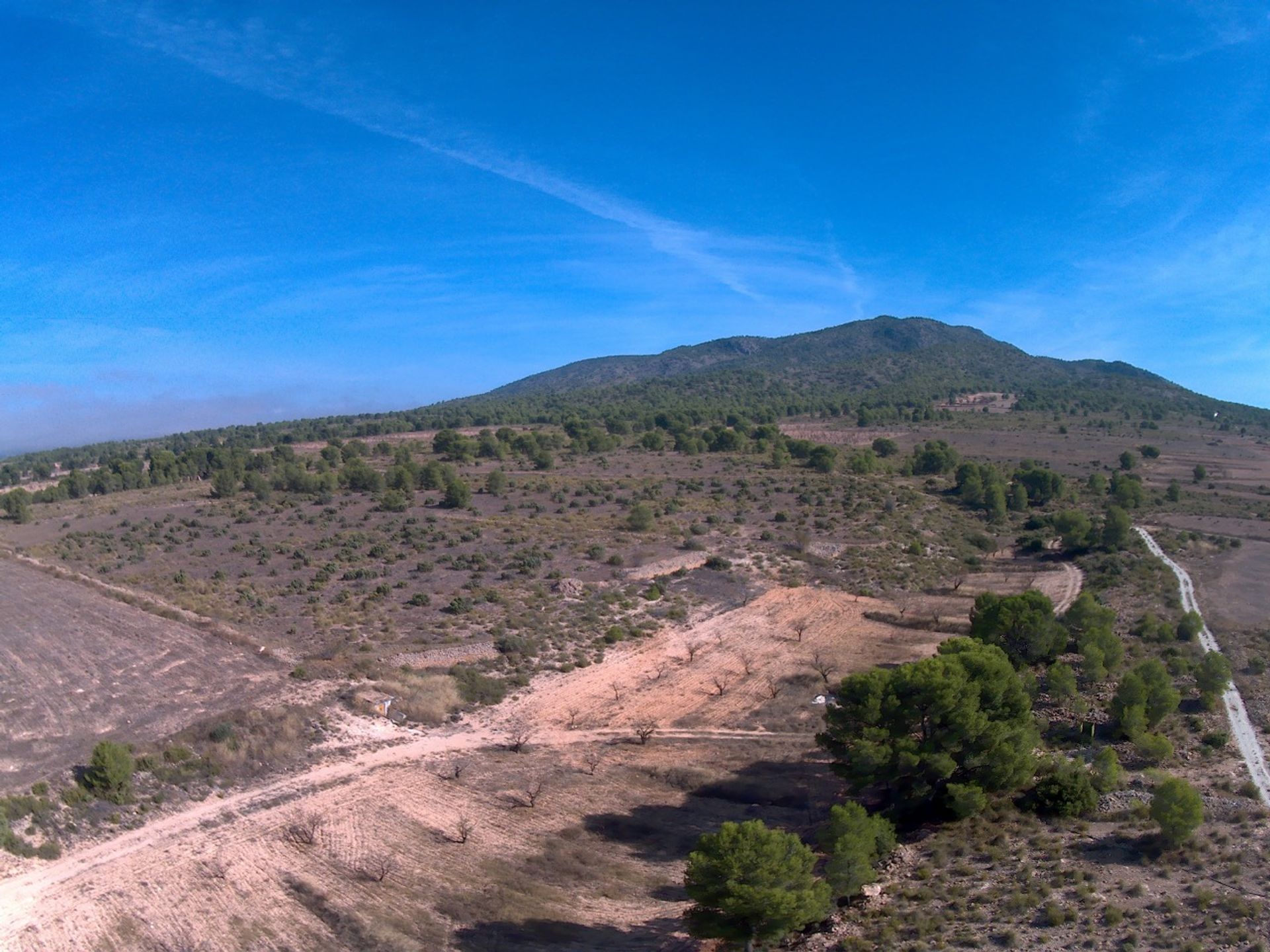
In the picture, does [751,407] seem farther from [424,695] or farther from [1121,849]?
[1121,849]

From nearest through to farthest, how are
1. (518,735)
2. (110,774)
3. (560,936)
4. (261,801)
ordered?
(560,936), (110,774), (261,801), (518,735)

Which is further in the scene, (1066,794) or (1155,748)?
(1155,748)

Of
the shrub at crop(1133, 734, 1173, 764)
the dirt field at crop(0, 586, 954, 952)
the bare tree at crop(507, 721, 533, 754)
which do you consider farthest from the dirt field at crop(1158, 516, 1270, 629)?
the bare tree at crop(507, 721, 533, 754)

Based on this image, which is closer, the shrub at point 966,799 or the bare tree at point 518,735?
the shrub at point 966,799

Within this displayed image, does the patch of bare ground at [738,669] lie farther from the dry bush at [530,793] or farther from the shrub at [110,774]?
the shrub at [110,774]

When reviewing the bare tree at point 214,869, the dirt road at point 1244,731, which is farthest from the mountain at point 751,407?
the bare tree at point 214,869

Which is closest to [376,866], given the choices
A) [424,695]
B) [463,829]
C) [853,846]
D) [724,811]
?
[463,829]
